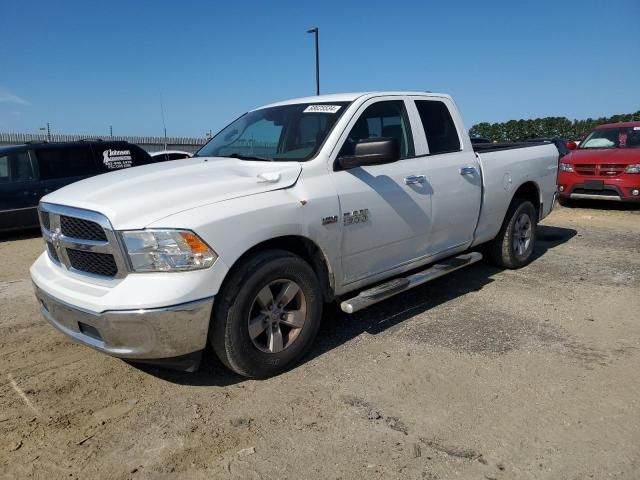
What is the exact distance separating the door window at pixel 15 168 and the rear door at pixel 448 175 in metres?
7.42

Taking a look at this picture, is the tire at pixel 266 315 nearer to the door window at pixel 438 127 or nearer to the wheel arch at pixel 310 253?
the wheel arch at pixel 310 253

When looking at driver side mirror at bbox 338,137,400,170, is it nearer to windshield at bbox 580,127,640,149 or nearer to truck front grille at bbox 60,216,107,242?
truck front grille at bbox 60,216,107,242

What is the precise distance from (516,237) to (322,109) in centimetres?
307

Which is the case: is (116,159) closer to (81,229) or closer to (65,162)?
(65,162)

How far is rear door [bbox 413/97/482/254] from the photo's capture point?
446cm

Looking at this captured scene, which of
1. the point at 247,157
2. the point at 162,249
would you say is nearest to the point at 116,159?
the point at 247,157

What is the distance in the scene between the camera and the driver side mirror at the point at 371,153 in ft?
11.6

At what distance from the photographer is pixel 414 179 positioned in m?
4.18

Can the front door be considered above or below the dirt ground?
above

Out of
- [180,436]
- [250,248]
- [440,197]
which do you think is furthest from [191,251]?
[440,197]

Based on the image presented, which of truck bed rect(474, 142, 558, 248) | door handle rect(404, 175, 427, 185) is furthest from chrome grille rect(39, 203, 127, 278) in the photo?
truck bed rect(474, 142, 558, 248)

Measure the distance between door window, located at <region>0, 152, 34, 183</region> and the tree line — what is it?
2865cm

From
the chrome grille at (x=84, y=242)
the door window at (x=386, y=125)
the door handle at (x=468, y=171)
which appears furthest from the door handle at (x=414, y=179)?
the chrome grille at (x=84, y=242)

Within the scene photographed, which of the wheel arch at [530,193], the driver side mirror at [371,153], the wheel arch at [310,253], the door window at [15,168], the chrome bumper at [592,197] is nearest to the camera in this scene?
the wheel arch at [310,253]
